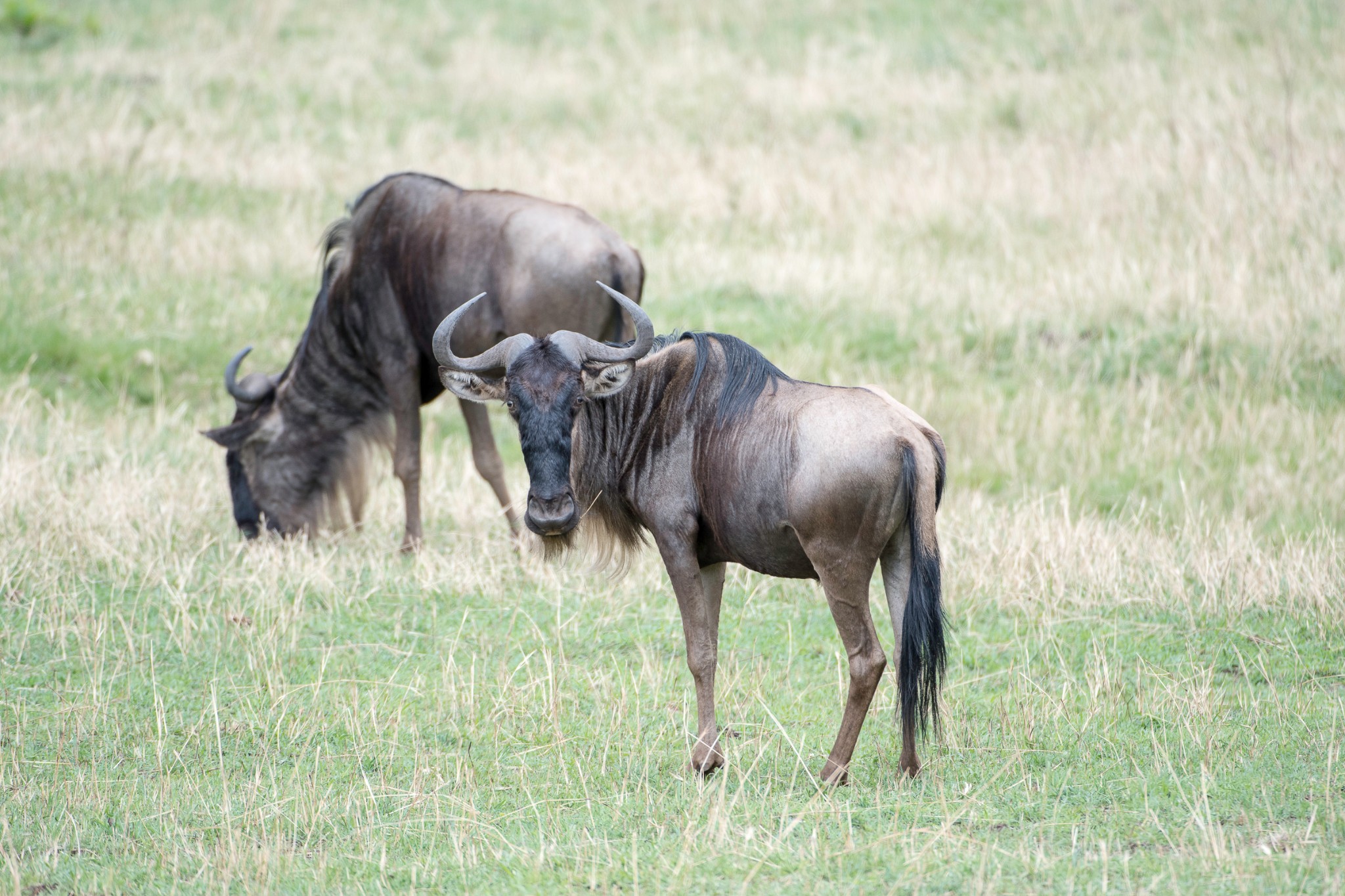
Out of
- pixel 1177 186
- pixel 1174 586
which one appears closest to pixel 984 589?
pixel 1174 586

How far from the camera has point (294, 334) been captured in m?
14.2

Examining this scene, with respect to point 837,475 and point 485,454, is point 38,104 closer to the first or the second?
point 485,454

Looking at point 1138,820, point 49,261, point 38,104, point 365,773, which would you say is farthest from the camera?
point 38,104

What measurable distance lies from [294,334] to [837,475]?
1001 cm

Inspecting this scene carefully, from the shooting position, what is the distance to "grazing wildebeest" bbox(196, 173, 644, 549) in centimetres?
881

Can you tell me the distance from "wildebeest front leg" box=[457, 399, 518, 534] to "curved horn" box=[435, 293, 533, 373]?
11.4ft

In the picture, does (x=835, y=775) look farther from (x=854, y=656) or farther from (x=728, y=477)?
(x=728, y=477)

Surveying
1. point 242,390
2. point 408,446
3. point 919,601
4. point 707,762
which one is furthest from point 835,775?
point 242,390

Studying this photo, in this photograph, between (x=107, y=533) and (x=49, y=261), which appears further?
(x=49, y=261)

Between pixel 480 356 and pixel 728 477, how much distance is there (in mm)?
1237

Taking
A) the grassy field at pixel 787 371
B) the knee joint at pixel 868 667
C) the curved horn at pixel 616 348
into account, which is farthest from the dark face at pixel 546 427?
the knee joint at pixel 868 667

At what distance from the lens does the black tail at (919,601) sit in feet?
17.8

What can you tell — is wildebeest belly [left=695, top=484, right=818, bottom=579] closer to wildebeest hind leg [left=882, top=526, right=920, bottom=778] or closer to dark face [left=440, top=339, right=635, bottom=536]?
wildebeest hind leg [left=882, top=526, right=920, bottom=778]

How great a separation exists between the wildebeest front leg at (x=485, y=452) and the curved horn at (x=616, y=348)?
3.80 meters
